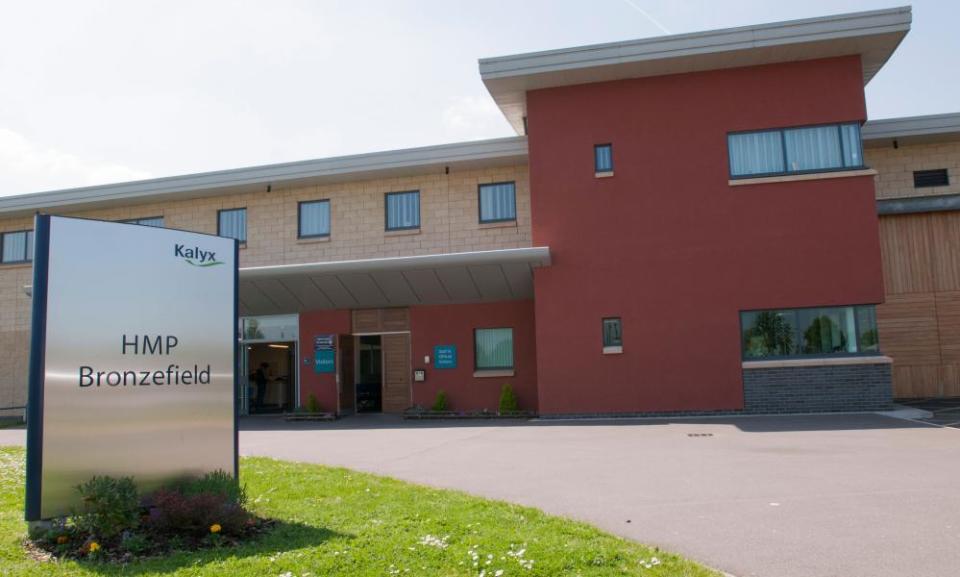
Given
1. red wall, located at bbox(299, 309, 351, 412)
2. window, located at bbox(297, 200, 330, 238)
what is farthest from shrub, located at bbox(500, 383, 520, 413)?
window, located at bbox(297, 200, 330, 238)

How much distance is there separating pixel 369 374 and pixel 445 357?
285 centimetres

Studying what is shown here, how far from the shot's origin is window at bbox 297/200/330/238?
22.2 meters

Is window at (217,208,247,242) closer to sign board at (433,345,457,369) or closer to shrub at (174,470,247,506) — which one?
sign board at (433,345,457,369)

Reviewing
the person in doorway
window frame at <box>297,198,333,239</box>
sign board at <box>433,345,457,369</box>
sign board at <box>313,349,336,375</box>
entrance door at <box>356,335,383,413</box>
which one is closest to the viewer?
sign board at <box>433,345,457,369</box>

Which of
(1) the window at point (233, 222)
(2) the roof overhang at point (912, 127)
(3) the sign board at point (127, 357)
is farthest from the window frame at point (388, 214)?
(3) the sign board at point (127, 357)

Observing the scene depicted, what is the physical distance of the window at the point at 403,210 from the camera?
70.3 feet

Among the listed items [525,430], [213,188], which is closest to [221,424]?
[525,430]

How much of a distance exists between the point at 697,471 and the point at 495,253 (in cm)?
926

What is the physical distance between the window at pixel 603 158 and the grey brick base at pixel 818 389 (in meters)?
5.65

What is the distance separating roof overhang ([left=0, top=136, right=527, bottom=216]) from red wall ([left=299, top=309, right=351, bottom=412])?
12.8ft

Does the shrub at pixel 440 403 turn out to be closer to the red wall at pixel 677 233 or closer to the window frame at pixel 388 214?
the red wall at pixel 677 233

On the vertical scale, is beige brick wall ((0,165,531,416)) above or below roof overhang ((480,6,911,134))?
below

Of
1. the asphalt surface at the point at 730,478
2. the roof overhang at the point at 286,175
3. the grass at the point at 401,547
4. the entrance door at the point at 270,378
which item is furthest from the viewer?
the entrance door at the point at 270,378

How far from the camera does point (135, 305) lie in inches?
281
